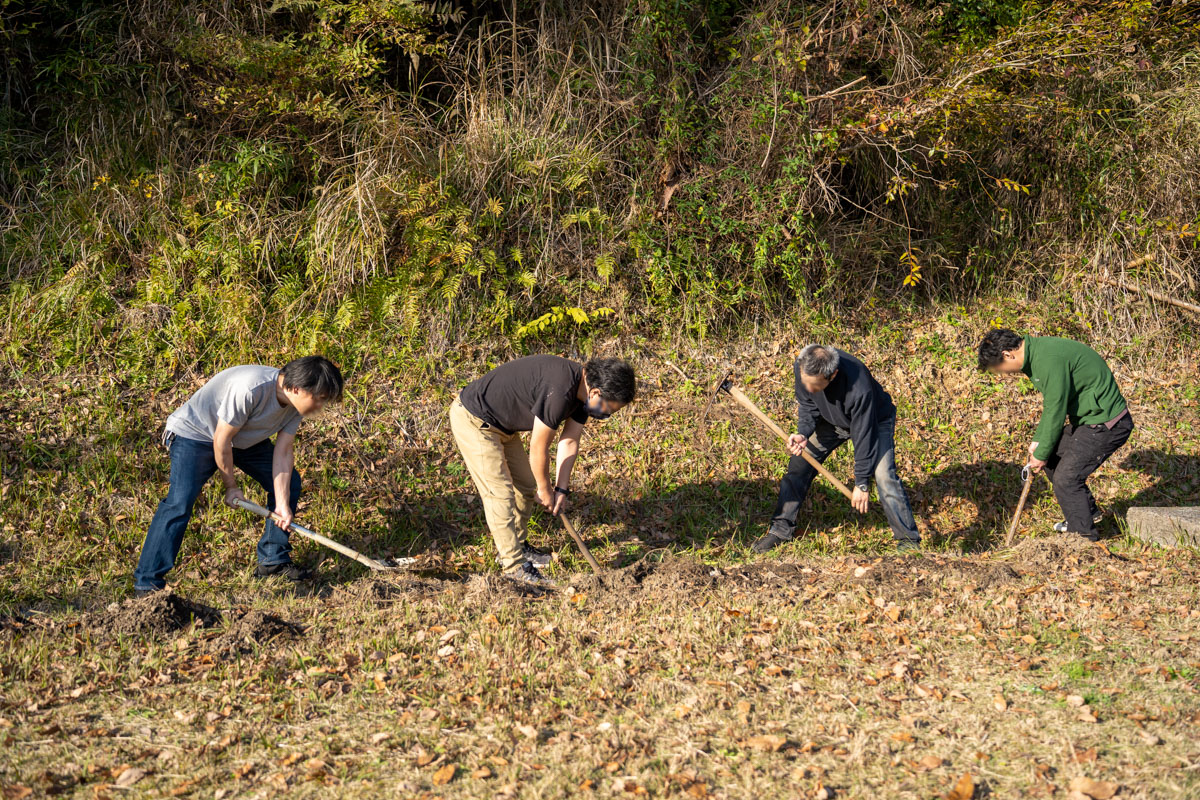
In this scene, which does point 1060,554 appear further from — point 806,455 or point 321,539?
point 321,539

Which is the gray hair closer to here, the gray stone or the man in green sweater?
the man in green sweater

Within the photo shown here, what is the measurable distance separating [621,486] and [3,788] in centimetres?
485

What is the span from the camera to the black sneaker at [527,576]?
5707mm

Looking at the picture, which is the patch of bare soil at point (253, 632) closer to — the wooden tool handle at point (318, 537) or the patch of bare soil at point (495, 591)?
the wooden tool handle at point (318, 537)

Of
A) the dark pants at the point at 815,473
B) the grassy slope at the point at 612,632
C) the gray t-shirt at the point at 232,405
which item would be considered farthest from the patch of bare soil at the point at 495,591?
the dark pants at the point at 815,473

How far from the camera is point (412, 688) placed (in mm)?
Result: 4344

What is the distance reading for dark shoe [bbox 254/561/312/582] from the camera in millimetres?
5867

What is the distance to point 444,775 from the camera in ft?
11.7

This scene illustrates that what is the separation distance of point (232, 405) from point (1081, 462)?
6108mm

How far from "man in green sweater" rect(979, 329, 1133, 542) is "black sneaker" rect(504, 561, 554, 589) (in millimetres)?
3574

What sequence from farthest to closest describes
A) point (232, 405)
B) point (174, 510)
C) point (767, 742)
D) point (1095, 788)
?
point (174, 510) → point (232, 405) → point (767, 742) → point (1095, 788)

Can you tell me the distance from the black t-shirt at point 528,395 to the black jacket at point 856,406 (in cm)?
189

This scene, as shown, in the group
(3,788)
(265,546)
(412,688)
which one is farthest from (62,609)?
(412,688)

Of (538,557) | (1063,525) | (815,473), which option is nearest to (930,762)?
(815,473)
